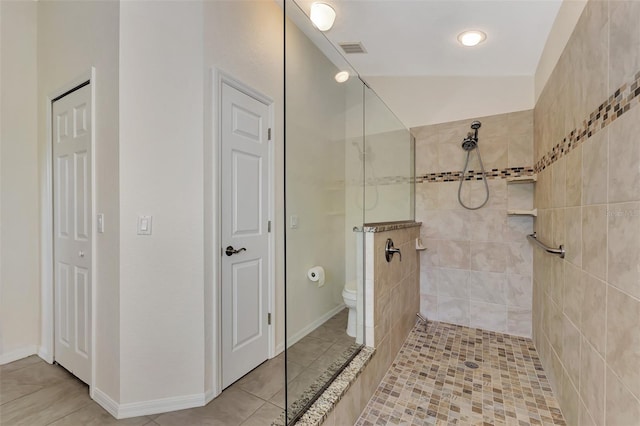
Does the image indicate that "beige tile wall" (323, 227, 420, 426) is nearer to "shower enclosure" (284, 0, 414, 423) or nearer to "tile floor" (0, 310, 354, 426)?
"shower enclosure" (284, 0, 414, 423)

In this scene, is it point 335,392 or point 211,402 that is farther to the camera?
point 211,402

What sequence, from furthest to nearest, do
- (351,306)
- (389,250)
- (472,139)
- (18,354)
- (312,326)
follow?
(472,139) < (18,354) < (389,250) < (351,306) < (312,326)

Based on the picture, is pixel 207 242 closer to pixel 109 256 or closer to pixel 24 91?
pixel 109 256

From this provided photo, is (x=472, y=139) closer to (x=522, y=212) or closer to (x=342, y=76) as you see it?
(x=522, y=212)

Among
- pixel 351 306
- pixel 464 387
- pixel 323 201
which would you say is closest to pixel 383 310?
pixel 351 306

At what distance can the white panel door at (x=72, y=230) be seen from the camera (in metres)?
1.82

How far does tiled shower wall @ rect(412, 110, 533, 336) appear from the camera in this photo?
2.43 m

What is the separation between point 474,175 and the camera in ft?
8.48

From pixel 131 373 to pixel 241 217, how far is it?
1045 mm

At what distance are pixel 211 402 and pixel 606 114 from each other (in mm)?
2288

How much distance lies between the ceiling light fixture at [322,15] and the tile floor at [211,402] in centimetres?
191

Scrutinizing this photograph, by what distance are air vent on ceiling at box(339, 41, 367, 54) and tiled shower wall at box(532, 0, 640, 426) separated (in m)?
1.31

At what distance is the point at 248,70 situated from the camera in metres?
2.01

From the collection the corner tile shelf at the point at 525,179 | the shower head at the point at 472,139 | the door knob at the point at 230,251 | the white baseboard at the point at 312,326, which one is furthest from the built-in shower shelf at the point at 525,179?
the door knob at the point at 230,251
